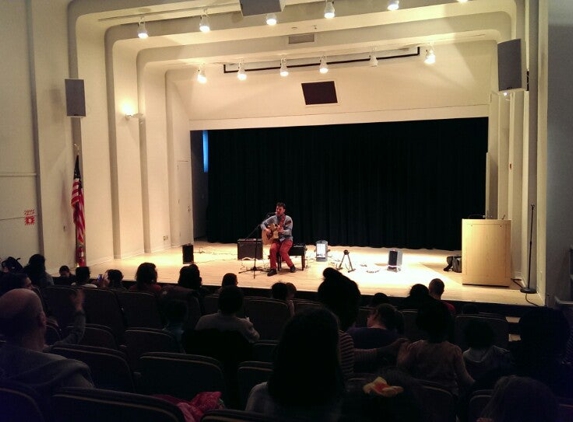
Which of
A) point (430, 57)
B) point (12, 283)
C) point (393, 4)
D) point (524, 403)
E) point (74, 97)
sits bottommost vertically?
point (12, 283)

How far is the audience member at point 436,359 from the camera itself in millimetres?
2652

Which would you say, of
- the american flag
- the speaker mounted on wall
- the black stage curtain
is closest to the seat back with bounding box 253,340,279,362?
the speaker mounted on wall

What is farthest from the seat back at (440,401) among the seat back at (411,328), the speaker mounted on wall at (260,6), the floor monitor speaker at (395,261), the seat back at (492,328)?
the floor monitor speaker at (395,261)

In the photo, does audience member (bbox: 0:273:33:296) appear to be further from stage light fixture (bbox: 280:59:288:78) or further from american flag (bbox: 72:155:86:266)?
stage light fixture (bbox: 280:59:288:78)

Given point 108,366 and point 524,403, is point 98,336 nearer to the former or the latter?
point 108,366

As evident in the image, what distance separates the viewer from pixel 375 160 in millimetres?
11680

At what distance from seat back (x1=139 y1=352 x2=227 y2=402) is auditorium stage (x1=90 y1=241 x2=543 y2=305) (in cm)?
445

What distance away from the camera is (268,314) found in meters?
4.22

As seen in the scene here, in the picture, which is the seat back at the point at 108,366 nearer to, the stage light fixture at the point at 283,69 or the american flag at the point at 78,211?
the american flag at the point at 78,211

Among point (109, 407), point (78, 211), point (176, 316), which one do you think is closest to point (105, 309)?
point (176, 316)

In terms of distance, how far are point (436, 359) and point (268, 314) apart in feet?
6.01

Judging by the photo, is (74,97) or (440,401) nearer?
(440,401)

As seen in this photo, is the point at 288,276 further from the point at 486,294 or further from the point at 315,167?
the point at 315,167

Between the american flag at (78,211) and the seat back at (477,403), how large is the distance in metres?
7.88
